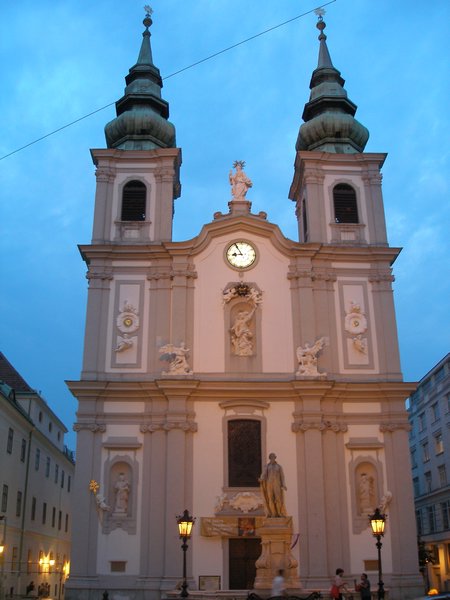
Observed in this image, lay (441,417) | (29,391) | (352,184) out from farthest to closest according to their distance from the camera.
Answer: (441,417)
(29,391)
(352,184)

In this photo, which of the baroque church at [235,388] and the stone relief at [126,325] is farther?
the stone relief at [126,325]

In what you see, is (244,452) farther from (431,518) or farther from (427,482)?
(427,482)

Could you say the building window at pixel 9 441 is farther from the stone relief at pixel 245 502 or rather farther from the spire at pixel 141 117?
the spire at pixel 141 117

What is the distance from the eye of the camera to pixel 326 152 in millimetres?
32094

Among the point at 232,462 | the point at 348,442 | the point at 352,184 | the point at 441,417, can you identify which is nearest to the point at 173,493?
the point at 232,462

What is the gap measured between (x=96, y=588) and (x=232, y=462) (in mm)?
6464

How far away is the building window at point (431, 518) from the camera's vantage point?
4491cm

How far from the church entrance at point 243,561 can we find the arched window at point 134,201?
14.1 m

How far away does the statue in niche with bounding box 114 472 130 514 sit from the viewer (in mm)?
25711

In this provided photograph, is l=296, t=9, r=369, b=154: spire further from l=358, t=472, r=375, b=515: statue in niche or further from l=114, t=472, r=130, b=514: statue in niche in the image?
l=114, t=472, r=130, b=514: statue in niche

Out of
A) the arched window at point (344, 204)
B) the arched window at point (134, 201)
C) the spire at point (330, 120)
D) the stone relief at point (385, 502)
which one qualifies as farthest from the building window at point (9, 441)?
the spire at point (330, 120)

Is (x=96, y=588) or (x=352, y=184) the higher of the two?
(x=352, y=184)

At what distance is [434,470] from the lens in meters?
45.8

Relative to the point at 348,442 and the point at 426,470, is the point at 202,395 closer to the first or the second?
the point at 348,442
